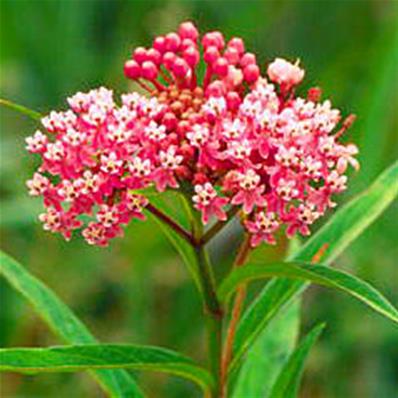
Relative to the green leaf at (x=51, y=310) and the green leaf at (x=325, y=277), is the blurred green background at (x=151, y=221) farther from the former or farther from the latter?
the green leaf at (x=325, y=277)

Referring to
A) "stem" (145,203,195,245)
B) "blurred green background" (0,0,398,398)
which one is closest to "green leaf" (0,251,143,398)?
"stem" (145,203,195,245)

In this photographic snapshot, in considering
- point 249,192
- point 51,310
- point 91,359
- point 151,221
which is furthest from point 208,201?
point 151,221

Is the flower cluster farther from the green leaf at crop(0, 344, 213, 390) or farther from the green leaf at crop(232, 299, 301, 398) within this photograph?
the green leaf at crop(232, 299, 301, 398)

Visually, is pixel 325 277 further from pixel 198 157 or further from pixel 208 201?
pixel 198 157

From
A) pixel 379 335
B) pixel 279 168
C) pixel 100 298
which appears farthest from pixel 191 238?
pixel 100 298

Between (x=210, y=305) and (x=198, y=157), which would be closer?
(x=198, y=157)

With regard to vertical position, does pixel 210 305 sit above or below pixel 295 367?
above


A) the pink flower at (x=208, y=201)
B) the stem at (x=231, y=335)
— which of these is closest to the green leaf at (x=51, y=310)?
the stem at (x=231, y=335)

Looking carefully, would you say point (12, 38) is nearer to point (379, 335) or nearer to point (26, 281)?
point (379, 335)
